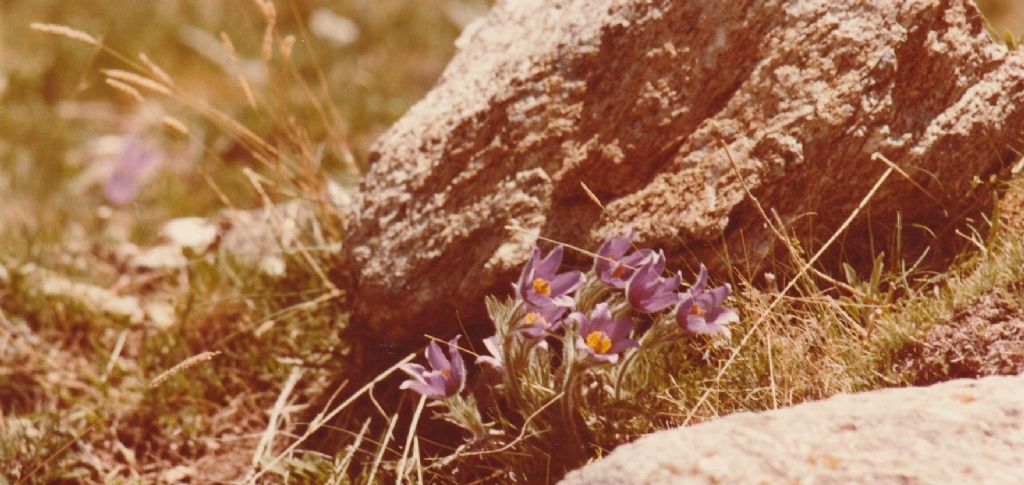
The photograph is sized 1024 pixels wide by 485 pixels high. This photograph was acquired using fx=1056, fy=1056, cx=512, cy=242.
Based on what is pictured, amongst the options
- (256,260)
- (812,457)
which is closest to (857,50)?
(812,457)

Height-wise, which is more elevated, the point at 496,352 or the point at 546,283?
the point at 546,283

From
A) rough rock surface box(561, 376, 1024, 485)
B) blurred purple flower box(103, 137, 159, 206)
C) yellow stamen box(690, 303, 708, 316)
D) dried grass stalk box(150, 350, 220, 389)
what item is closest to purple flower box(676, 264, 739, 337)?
yellow stamen box(690, 303, 708, 316)

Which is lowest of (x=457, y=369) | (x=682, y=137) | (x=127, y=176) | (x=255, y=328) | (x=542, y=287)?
(x=255, y=328)

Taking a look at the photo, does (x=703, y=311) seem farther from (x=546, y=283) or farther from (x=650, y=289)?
(x=546, y=283)

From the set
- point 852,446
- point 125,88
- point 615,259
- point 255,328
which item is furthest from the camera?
point 255,328

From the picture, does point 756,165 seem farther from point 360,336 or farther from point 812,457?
point 360,336

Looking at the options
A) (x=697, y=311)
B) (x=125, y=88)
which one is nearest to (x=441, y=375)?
(x=697, y=311)
